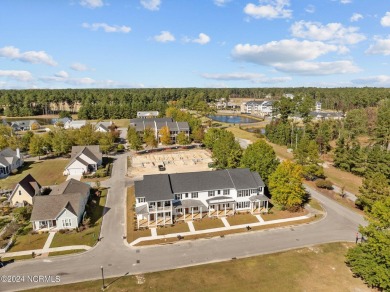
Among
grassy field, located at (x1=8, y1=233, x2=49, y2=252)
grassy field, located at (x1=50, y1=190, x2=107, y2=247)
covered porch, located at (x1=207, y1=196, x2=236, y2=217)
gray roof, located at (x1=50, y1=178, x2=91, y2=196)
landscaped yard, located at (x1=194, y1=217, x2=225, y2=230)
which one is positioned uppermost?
gray roof, located at (x1=50, y1=178, x2=91, y2=196)

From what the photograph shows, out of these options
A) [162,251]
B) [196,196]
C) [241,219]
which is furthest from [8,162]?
[241,219]

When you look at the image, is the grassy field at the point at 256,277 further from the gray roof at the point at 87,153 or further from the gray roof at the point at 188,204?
the gray roof at the point at 87,153

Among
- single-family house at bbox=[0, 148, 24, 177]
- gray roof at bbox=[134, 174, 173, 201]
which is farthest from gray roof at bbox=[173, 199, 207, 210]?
single-family house at bbox=[0, 148, 24, 177]

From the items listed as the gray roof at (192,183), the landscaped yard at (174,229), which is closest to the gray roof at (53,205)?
the gray roof at (192,183)

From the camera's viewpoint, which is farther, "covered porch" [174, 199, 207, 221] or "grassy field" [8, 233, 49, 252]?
"covered porch" [174, 199, 207, 221]

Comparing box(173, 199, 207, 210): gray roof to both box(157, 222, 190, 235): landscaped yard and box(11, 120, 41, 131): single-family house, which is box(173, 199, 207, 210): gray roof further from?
box(11, 120, 41, 131): single-family house

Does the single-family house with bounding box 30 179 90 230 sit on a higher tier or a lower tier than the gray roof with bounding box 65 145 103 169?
lower

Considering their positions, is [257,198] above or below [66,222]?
above

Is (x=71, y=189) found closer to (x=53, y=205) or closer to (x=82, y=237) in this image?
(x=53, y=205)
